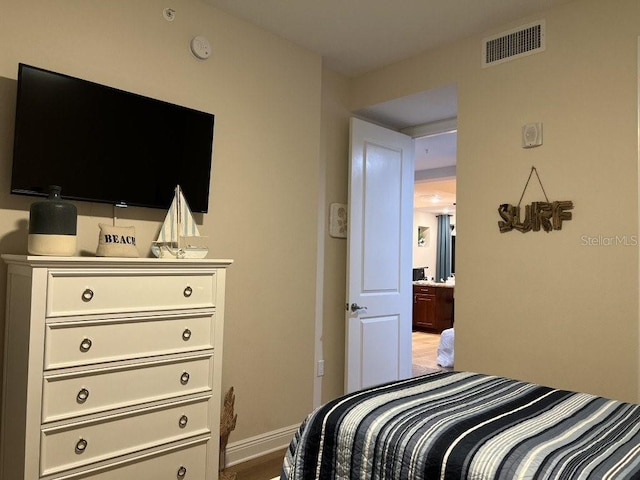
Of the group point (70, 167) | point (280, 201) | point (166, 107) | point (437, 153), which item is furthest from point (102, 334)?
point (437, 153)

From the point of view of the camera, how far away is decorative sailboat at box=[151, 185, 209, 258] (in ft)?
7.89

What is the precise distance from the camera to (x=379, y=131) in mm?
3928

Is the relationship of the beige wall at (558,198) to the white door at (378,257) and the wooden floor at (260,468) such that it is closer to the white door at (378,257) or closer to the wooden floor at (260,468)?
the white door at (378,257)

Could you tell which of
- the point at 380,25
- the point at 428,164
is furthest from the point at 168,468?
the point at 428,164

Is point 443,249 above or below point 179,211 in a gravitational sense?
above

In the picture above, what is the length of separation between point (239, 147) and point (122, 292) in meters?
1.27

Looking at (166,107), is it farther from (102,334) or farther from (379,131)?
(379,131)

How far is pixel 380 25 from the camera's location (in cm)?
306

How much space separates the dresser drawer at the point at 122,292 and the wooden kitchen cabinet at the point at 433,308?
7.17 metres

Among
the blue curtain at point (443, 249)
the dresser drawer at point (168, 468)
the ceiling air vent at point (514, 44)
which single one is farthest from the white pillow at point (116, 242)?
the blue curtain at point (443, 249)

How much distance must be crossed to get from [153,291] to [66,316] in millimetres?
367

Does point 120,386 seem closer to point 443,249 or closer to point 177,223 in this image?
point 177,223

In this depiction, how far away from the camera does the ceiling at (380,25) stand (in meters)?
2.82

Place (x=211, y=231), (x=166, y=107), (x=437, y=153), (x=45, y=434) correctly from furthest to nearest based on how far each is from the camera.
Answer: (x=437, y=153) → (x=211, y=231) → (x=166, y=107) → (x=45, y=434)
